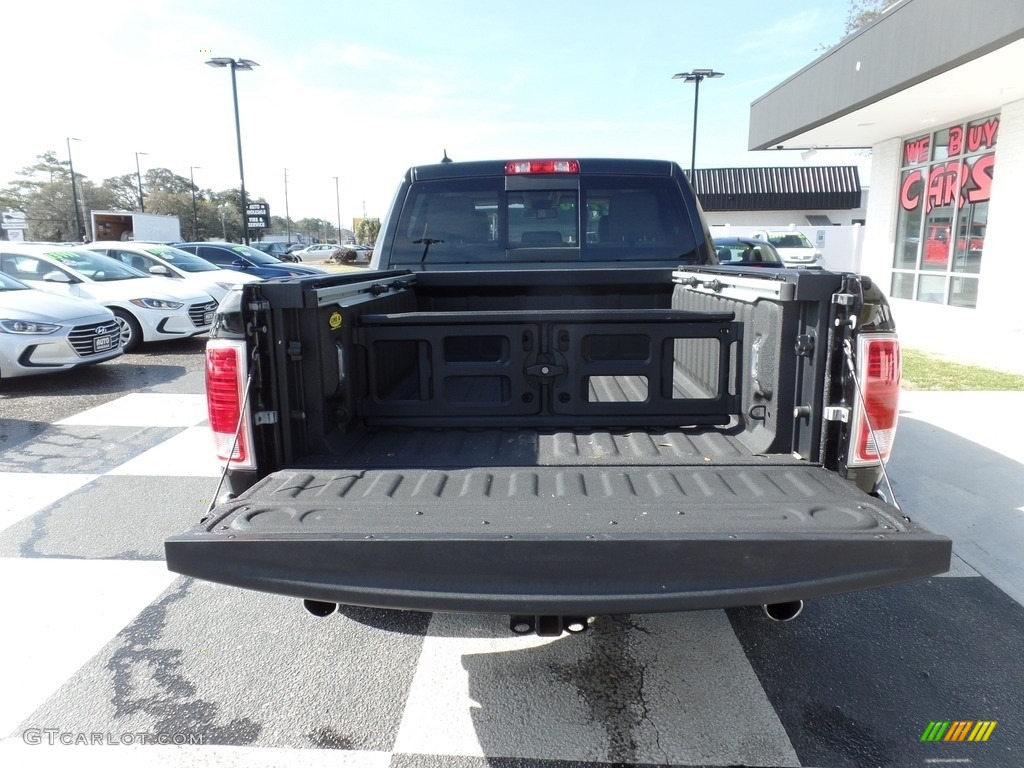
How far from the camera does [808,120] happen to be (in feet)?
45.8

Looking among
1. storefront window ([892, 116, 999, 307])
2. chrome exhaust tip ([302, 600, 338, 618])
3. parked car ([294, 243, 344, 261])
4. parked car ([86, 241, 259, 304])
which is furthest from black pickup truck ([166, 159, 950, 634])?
parked car ([294, 243, 344, 261])

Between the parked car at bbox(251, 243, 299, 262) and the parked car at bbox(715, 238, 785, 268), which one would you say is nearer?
the parked car at bbox(715, 238, 785, 268)

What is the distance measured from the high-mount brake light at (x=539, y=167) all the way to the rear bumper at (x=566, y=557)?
2.78m

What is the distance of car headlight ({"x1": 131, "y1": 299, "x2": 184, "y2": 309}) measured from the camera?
1059 centimetres

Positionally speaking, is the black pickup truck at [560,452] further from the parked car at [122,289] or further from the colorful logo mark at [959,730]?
the parked car at [122,289]

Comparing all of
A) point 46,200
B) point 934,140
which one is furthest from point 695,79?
point 46,200

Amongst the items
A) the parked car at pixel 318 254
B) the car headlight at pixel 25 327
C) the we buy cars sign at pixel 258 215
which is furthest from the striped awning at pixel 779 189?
the car headlight at pixel 25 327

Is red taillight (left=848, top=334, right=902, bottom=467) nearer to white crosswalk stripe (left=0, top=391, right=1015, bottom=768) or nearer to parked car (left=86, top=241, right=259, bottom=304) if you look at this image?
white crosswalk stripe (left=0, top=391, right=1015, bottom=768)

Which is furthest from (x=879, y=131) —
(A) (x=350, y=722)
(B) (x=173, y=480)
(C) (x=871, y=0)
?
(C) (x=871, y=0)

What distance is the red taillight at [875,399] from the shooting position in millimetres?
2471

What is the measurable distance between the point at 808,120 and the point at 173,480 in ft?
44.2

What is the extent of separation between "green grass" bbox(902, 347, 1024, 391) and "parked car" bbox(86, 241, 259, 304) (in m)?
10.2

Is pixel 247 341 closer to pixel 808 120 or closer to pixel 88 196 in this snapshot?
pixel 808 120

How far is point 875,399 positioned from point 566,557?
1.31 m
